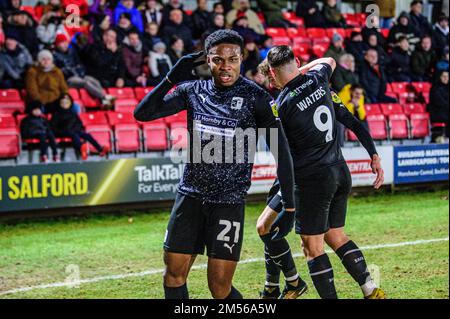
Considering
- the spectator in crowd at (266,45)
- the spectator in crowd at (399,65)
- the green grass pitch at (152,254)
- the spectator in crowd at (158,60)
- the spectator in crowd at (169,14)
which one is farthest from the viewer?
the spectator in crowd at (399,65)

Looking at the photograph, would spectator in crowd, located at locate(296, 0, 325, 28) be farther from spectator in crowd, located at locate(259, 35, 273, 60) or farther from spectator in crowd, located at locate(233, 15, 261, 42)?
spectator in crowd, located at locate(233, 15, 261, 42)

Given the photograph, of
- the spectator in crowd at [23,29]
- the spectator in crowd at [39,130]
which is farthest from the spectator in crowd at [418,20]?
the spectator in crowd at [39,130]

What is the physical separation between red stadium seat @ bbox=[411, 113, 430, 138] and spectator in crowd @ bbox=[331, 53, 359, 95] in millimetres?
2312

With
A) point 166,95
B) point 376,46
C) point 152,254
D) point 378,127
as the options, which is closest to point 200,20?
point 376,46

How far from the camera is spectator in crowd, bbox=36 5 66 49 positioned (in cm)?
1474

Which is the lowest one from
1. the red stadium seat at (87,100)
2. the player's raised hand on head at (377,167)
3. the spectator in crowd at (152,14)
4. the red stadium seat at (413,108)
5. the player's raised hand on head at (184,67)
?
the red stadium seat at (413,108)

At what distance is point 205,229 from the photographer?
18.3 ft

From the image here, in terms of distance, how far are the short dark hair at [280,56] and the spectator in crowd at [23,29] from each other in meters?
9.00

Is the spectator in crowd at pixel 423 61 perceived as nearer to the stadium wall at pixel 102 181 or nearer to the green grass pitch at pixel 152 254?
the stadium wall at pixel 102 181

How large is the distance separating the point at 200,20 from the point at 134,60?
8.41 ft

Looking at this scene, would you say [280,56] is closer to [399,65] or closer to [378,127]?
[378,127]

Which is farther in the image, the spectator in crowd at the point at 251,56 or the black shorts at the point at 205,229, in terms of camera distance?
the spectator in crowd at the point at 251,56

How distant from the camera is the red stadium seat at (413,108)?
18.1 meters
